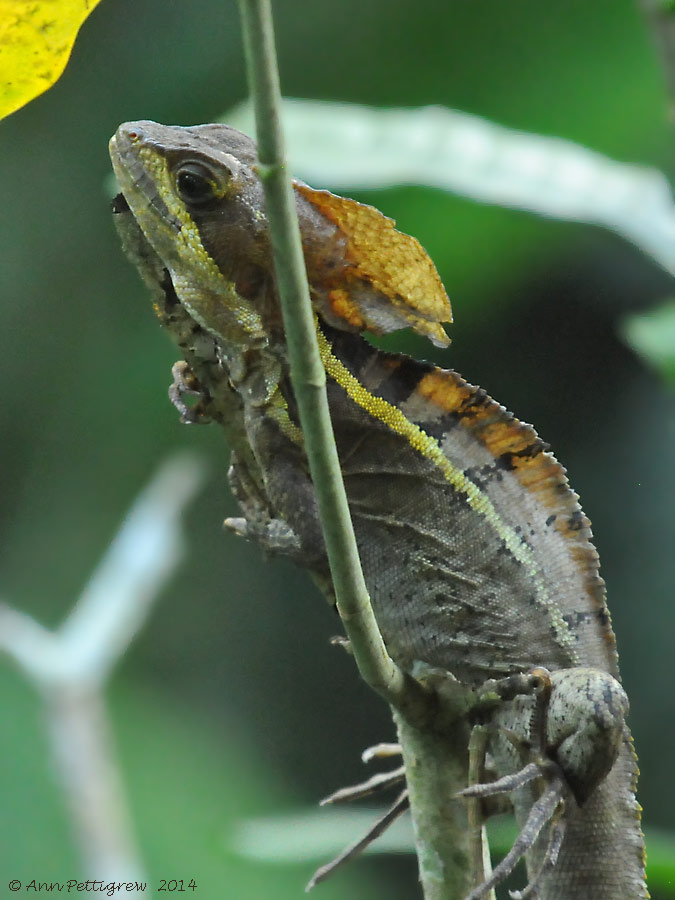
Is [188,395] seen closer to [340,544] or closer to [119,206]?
[119,206]

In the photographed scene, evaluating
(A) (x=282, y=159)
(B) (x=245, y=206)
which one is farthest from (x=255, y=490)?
(A) (x=282, y=159)

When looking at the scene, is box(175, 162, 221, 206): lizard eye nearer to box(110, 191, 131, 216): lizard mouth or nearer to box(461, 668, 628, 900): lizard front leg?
box(110, 191, 131, 216): lizard mouth

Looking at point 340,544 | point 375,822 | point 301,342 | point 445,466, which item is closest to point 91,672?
point 375,822

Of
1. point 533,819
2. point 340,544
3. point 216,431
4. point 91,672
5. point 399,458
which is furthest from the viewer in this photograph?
point 216,431

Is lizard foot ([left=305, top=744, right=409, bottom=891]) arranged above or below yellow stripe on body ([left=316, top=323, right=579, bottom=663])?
below

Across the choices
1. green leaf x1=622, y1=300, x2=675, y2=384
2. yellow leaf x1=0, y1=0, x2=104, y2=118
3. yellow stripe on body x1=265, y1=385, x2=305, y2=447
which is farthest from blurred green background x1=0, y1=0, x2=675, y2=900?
yellow leaf x1=0, y1=0, x2=104, y2=118
